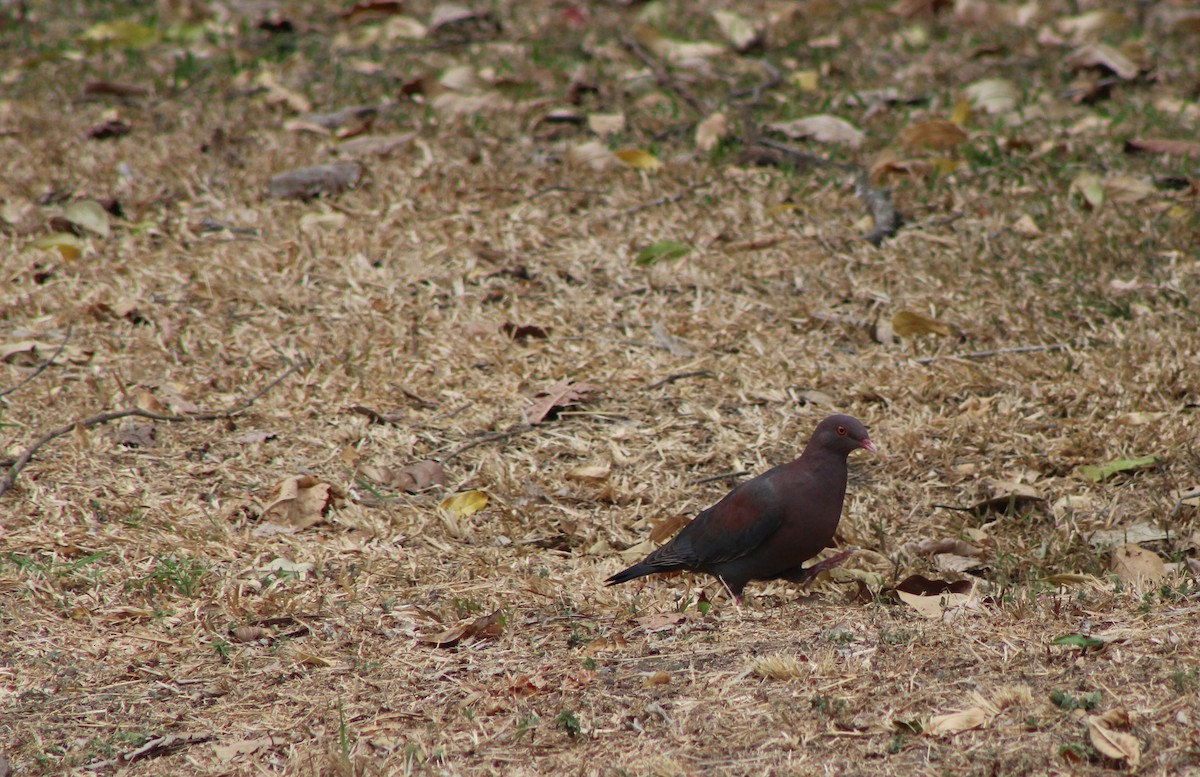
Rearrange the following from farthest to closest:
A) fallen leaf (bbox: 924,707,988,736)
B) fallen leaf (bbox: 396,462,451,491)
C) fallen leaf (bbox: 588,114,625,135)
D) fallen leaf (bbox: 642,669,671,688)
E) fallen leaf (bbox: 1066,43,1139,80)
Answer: fallen leaf (bbox: 1066,43,1139,80), fallen leaf (bbox: 588,114,625,135), fallen leaf (bbox: 396,462,451,491), fallen leaf (bbox: 642,669,671,688), fallen leaf (bbox: 924,707,988,736)

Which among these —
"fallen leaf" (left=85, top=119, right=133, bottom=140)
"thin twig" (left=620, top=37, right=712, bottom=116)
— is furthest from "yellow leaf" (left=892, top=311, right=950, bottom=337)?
"fallen leaf" (left=85, top=119, right=133, bottom=140)

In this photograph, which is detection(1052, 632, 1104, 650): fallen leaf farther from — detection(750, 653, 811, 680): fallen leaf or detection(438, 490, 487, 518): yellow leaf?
detection(438, 490, 487, 518): yellow leaf

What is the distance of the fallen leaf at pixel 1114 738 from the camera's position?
2.26m

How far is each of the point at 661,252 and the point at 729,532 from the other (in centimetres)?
218

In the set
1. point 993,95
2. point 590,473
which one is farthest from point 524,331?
point 993,95

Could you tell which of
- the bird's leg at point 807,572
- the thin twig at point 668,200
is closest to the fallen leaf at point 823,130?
the thin twig at point 668,200

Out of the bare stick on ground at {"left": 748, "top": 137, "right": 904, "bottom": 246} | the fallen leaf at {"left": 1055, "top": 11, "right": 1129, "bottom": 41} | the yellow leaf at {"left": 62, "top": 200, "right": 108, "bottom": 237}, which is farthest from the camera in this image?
the fallen leaf at {"left": 1055, "top": 11, "right": 1129, "bottom": 41}

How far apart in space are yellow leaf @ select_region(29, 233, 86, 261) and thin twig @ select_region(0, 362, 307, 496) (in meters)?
1.35

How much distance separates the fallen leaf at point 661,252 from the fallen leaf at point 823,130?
4.09 ft

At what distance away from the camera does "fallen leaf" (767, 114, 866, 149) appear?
20.5ft

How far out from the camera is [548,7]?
8461 millimetres

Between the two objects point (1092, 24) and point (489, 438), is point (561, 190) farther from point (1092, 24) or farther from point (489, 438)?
point (1092, 24)

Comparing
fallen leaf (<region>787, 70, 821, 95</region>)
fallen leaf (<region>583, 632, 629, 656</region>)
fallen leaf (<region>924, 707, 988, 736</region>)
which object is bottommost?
fallen leaf (<region>787, 70, 821, 95</region>)

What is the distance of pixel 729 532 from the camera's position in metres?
3.42
